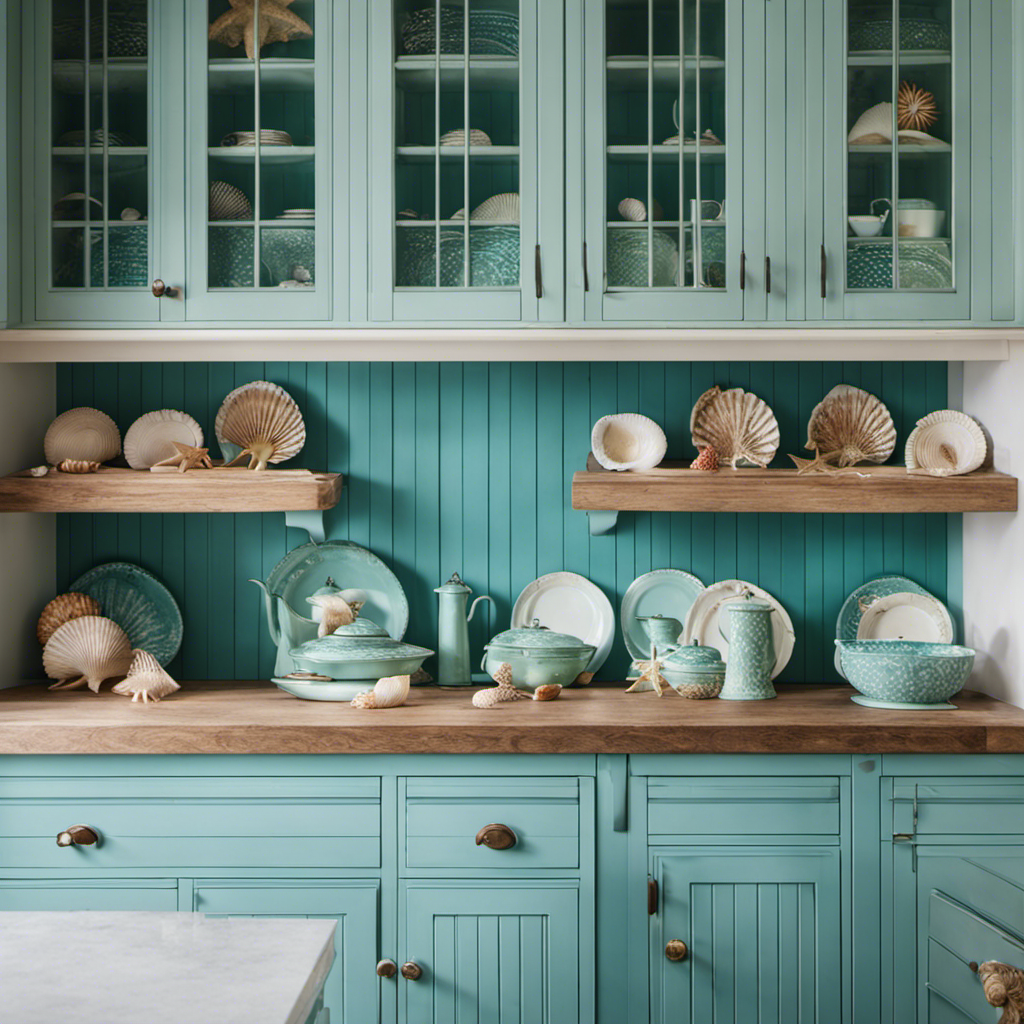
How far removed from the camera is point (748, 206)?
7.11 feet

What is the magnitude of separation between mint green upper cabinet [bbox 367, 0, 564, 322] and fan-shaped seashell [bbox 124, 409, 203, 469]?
2.16 ft

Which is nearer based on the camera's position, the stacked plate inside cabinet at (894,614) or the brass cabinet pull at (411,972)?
the brass cabinet pull at (411,972)

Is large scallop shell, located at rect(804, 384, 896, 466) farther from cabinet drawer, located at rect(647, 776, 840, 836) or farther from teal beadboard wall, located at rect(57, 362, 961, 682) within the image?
cabinet drawer, located at rect(647, 776, 840, 836)

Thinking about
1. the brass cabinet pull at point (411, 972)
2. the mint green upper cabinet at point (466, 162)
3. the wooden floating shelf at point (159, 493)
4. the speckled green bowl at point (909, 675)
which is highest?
the mint green upper cabinet at point (466, 162)

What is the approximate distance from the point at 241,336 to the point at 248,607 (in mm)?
763

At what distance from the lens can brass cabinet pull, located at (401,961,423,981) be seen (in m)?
1.97

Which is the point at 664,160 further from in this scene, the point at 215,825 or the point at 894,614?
the point at 215,825

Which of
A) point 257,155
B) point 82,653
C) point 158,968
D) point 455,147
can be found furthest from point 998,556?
point 82,653

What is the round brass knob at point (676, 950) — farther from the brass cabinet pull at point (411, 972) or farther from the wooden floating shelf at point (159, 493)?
the wooden floating shelf at point (159, 493)

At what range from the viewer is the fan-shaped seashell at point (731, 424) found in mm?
2490

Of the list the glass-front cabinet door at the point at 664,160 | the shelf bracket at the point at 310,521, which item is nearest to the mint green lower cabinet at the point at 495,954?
the shelf bracket at the point at 310,521

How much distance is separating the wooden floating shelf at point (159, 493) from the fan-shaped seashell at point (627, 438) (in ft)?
2.36

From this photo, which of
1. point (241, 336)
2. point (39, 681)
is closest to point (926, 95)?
point (241, 336)

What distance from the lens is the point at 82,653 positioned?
93.7 inches
